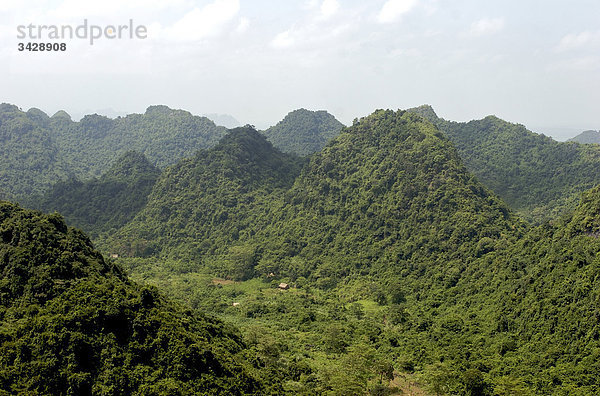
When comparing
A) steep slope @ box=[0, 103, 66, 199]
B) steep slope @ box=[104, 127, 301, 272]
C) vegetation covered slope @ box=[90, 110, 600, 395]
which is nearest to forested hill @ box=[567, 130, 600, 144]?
vegetation covered slope @ box=[90, 110, 600, 395]

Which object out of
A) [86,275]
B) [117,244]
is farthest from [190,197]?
[86,275]

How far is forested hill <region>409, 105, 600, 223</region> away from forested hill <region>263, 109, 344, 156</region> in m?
35.5

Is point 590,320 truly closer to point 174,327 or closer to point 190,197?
point 174,327

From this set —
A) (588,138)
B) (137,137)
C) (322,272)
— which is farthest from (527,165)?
(137,137)

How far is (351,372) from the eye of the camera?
91.0 ft

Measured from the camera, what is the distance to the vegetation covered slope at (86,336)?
20.1m

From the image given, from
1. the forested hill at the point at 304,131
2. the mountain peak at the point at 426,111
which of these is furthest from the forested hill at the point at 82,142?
the mountain peak at the point at 426,111

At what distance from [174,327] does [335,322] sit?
64.7ft

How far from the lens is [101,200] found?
83.2 m

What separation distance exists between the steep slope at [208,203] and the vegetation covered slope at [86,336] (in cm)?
3977

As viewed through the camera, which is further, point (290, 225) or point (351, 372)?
point (290, 225)

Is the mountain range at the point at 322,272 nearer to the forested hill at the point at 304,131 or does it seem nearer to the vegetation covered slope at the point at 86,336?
the vegetation covered slope at the point at 86,336

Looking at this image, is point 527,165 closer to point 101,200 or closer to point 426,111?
point 426,111

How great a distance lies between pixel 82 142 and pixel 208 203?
84.5 m
